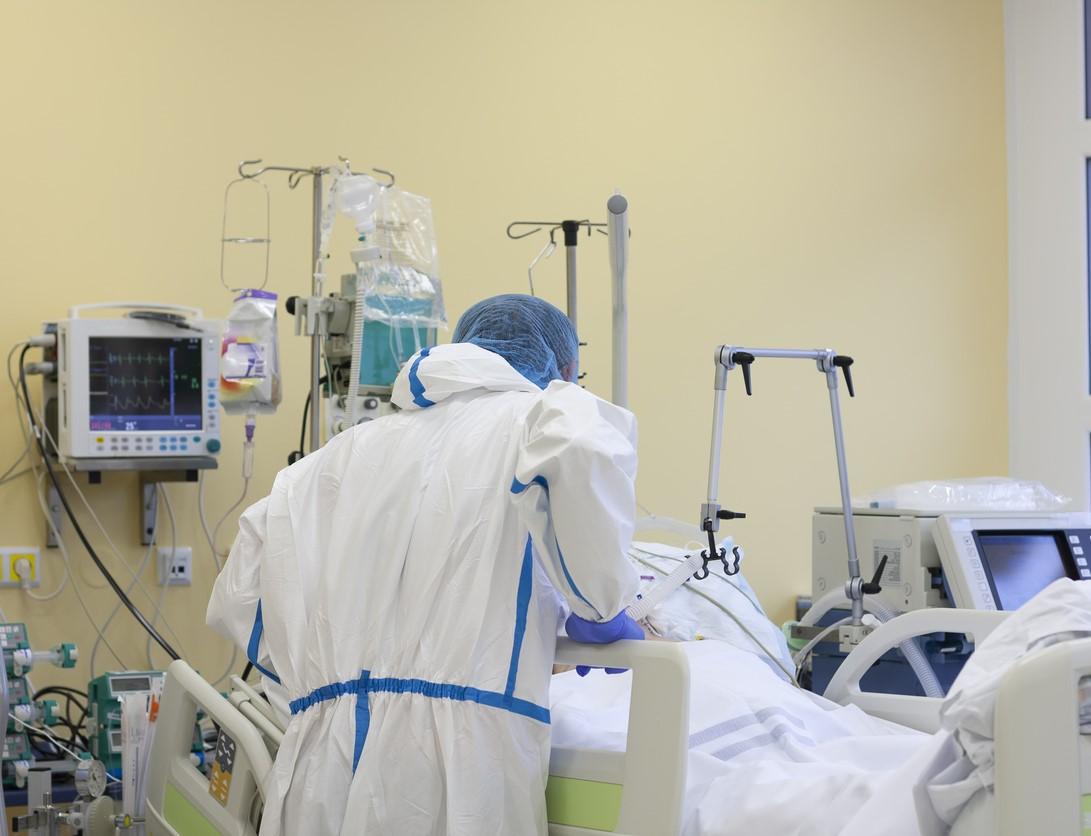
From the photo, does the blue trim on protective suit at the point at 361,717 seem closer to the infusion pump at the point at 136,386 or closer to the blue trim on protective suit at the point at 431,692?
the blue trim on protective suit at the point at 431,692

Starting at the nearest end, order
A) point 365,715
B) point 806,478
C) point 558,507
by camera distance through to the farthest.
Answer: point 558,507 → point 365,715 → point 806,478

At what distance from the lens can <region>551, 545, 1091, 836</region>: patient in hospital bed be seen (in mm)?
1554

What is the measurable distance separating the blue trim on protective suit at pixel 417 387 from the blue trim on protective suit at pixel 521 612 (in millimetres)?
342

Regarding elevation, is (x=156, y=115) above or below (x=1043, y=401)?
above

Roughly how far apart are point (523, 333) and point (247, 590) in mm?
636

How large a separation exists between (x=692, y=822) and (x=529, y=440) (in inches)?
23.1

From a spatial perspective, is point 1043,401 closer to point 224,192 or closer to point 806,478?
point 806,478

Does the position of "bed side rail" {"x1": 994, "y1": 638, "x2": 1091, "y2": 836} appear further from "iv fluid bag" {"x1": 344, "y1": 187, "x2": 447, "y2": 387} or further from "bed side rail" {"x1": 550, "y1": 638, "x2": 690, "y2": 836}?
"iv fluid bag" {"x1": 344, "y1": 187, "x2": 447, "y2": 387}

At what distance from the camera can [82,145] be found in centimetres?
347

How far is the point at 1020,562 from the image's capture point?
302 cm

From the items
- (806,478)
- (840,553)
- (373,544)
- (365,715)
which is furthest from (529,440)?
(806,478)

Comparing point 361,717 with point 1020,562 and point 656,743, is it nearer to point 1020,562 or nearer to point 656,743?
point 656,743

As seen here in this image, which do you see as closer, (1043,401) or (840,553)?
(840,553)

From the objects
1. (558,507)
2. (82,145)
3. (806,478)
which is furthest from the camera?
(806,478)
